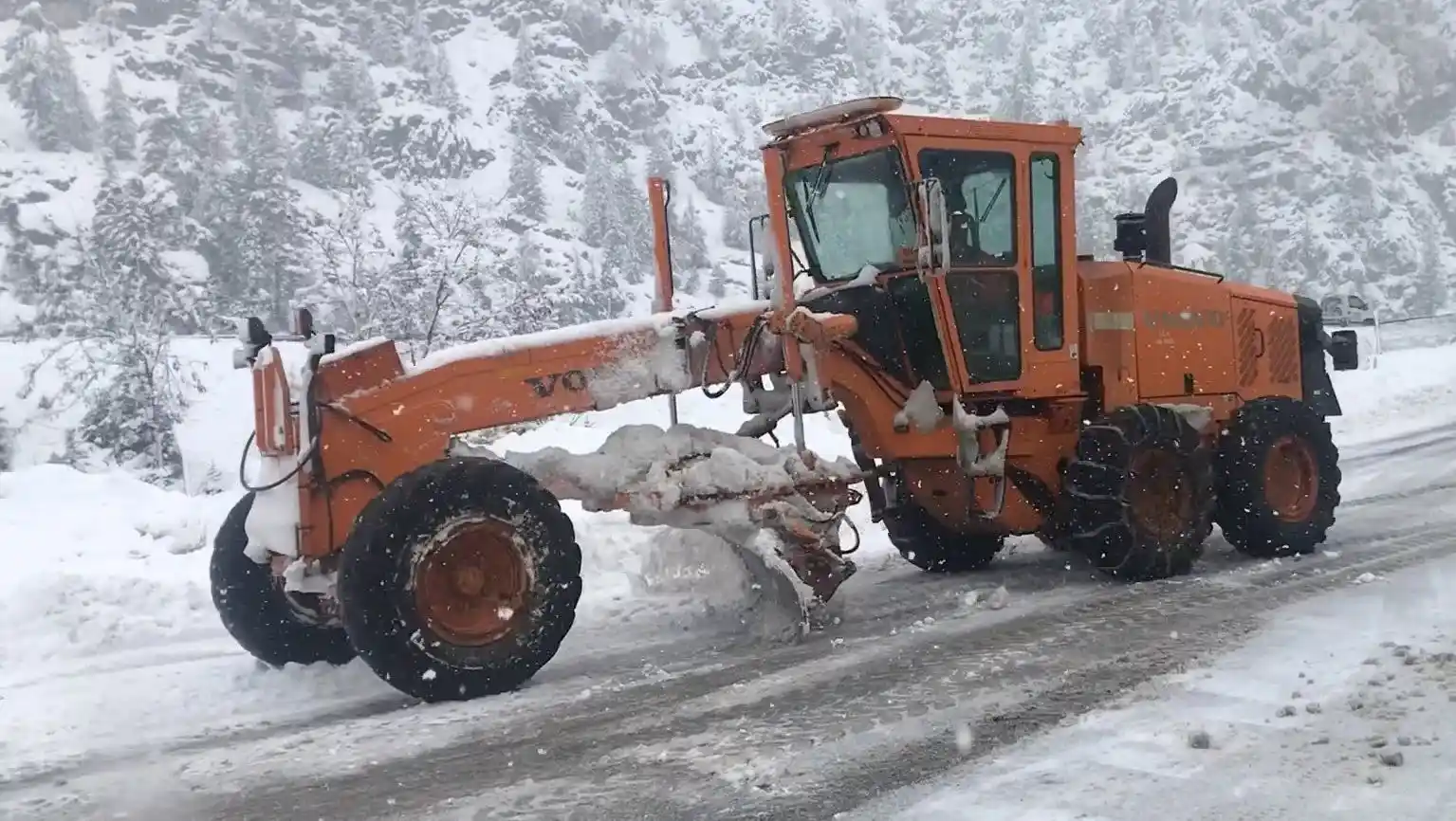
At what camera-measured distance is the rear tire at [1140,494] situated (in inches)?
296

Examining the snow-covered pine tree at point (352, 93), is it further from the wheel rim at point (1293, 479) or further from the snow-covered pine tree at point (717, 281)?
the wheel rim at point (1293, 479)

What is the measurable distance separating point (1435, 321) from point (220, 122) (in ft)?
315

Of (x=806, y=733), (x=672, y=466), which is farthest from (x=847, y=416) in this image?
(x=806, y=733)

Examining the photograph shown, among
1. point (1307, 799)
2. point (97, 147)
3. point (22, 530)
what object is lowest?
point (1307, 799)

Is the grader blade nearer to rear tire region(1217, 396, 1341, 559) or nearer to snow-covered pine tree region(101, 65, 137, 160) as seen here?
rear tire region(1217, 396, 1341, 559)

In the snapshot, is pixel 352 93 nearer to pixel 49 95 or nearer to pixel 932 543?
pixel 49 95

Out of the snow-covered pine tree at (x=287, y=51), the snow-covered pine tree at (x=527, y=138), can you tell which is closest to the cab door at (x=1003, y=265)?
the snow-covered pine tree at (x=527, y=138)

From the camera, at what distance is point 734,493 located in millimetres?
6215

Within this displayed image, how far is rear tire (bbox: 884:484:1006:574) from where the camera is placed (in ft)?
28.0

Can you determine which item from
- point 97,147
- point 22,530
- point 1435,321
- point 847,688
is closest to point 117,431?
point 22,530

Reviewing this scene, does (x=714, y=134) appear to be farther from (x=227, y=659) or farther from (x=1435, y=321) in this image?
(x=227, y=659)

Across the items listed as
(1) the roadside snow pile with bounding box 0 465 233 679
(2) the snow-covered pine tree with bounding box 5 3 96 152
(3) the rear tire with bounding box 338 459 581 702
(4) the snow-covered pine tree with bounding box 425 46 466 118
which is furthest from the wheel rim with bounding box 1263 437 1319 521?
(4) the snow-covered pine tree with bounding box 425 46 466 118

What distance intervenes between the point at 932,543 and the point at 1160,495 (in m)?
1.57

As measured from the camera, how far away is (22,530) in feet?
29.7
